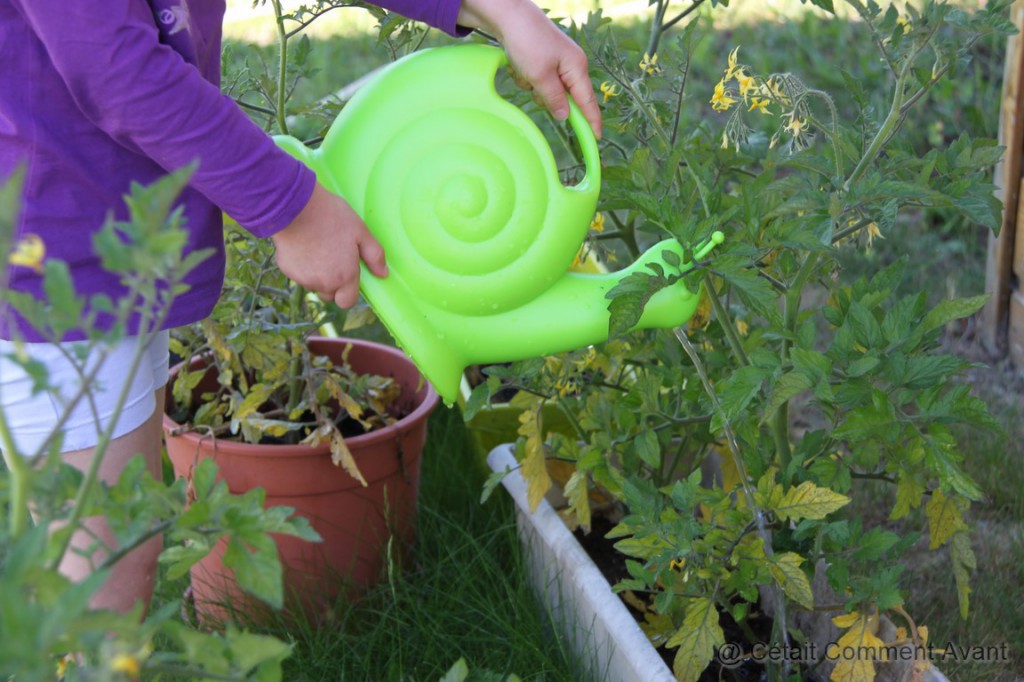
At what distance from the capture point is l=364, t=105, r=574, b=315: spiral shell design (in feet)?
4.07

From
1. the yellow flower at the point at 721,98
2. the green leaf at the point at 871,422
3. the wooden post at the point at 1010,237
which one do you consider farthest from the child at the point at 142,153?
the wooden post at the point at 1010,237

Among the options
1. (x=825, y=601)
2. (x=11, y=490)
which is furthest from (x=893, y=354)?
(x=11, y=490)

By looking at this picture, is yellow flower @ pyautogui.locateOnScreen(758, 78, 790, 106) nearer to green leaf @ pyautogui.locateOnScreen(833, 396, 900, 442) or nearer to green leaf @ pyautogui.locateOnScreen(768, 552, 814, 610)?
green leaf @ pyautogui.locateOnScreen(833, 396, 900, 442)

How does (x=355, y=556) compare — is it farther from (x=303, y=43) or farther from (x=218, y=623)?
(x=303, y=43)

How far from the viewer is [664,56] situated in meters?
1.52

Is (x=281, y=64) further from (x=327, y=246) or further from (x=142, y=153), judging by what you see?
(x=327, y=246)

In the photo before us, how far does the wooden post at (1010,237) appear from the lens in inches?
94.3

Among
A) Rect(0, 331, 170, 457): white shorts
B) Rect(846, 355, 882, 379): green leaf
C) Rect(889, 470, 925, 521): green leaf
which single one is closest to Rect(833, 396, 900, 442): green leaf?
Rect(846, 355, 882, 379): green leaf

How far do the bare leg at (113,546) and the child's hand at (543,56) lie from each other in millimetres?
672

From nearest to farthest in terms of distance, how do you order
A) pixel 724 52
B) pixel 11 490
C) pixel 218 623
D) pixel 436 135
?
pixel 11 490 → pixel 436 135 → pixel 218 623 → pixel 724 52

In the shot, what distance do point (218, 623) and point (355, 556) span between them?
24cm

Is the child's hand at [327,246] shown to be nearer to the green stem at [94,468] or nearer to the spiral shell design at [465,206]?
the spiral shell design at [465,206]

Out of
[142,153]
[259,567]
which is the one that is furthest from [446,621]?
[259,567]

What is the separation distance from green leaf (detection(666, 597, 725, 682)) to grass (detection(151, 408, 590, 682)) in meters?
0.28
